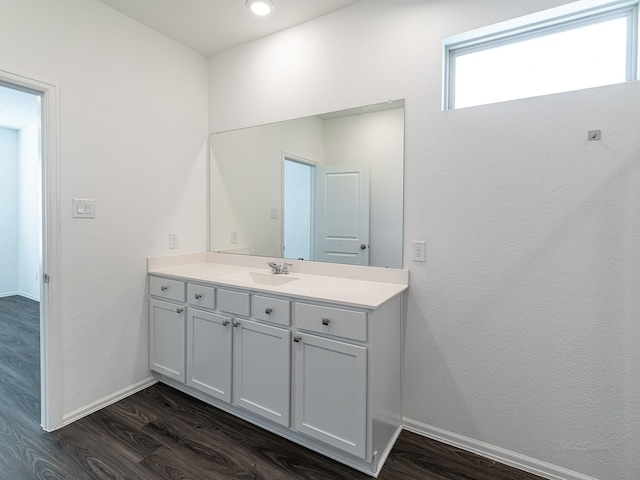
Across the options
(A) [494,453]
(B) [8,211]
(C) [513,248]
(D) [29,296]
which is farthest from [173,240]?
(B) [8,211]

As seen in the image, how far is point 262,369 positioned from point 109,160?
171 cm

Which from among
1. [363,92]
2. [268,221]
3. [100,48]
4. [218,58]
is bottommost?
[268,221]

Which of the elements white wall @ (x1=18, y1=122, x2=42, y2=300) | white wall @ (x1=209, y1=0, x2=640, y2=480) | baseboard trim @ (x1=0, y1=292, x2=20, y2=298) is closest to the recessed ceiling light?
white wall @ (x1=209, y1=0, x2=640, y2=480)

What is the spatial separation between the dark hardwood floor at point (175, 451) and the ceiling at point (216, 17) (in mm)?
2662

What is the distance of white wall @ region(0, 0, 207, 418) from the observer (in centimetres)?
197

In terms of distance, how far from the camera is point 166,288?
238 centimetres

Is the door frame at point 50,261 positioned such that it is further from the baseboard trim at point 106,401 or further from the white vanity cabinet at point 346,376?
the white vanity cabinet at point 346,376

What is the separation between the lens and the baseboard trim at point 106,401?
206 centimetres

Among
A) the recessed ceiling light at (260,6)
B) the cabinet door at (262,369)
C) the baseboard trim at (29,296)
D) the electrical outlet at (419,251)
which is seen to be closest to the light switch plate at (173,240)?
the cabinet door at (262,369)

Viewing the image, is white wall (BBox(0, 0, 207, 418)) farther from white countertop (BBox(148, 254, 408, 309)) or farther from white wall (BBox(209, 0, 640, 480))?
white wall (BBox(209, 0, 640, 480))

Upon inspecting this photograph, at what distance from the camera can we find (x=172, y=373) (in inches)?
93.3

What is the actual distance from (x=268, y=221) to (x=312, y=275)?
2.01 feet

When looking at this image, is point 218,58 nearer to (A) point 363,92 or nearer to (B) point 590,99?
(A) point 363,92

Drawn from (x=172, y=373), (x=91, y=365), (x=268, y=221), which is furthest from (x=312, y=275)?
(x=91, y=365)
